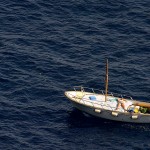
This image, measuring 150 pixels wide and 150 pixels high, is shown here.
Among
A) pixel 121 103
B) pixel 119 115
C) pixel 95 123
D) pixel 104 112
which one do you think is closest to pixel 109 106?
pixel 104 112

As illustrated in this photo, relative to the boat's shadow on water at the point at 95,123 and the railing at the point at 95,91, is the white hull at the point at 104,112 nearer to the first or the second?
the boat's shadow on water at the point at 95,123

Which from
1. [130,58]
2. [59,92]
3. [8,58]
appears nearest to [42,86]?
[59,92]

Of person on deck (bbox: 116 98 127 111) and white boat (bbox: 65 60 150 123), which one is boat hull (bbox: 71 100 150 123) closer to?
white boat (bbox: 65 60 150 123)

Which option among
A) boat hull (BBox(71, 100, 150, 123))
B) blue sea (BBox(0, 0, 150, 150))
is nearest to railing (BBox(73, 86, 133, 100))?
blue sea (BBox(0, 0, 150, 150))

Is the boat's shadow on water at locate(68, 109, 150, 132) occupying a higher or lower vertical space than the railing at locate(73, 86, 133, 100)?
lower

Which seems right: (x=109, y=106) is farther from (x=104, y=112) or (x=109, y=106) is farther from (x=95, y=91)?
(x=95, y=91)

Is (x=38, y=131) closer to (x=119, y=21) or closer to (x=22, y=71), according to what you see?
(x=22, y=71)
